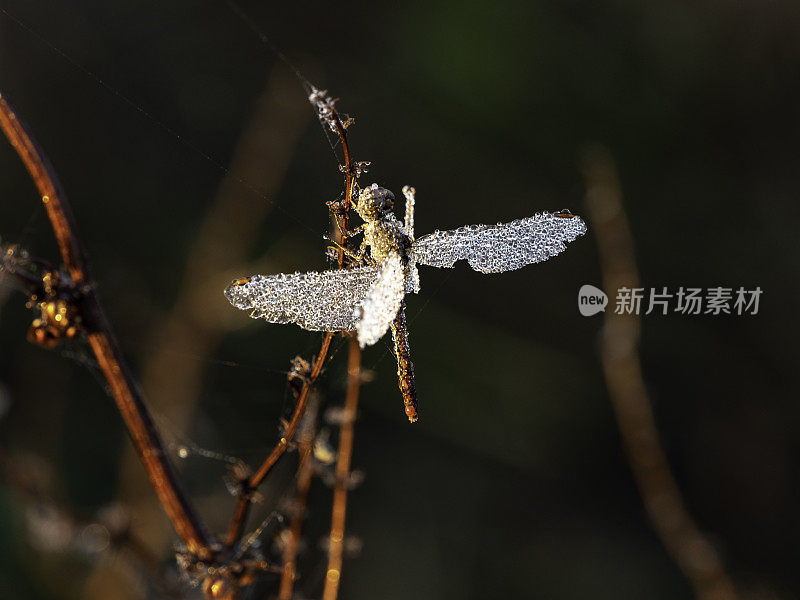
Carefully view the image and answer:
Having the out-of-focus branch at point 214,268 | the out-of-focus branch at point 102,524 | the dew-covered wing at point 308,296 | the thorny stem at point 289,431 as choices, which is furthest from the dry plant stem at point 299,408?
the out-of-focus branch at point 214,268

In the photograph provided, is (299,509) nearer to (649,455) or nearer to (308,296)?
(308,296)

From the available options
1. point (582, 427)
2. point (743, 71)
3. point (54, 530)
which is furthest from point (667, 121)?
point (54, 530)

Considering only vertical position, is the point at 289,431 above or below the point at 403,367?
below

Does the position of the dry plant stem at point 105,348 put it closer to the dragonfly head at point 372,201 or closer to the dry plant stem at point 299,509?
the dry plant stem at point 299,509

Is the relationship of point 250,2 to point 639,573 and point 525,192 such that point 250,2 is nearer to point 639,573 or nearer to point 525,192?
point 525,192

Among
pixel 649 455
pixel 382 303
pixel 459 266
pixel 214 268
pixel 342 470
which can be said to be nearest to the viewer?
pixel 382 303

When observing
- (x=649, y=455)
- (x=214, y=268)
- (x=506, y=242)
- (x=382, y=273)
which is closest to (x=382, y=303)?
(x=382, y=273)

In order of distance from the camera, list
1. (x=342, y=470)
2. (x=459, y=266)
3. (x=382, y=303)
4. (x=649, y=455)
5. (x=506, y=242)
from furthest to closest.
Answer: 1. (x=459, y=266)
2. (x=649, y=455)
3. (x=506, y=242)
4. (x=342, y=470)
5. (x=382, y=303)
